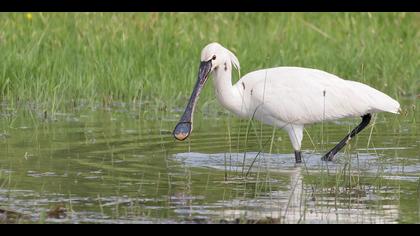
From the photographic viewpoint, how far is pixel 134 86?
12.7 metres

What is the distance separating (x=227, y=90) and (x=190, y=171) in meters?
1.34

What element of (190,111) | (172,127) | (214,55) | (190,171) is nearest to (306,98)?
(214,55)

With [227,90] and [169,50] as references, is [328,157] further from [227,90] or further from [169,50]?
[169,50]

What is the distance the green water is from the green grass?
A: 36 centimetres

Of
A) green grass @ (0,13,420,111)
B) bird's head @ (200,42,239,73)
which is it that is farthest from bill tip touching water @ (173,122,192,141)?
green grass @ (0,13,420,111)

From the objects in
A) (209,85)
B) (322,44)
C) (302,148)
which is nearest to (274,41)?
(322,44)

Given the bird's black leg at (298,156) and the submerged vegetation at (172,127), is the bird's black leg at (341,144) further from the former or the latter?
the bird's black leg at (298,156)

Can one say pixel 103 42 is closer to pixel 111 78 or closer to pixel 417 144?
pixel 111 78

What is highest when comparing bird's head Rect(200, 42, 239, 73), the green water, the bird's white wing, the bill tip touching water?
bird's head Rect(200, 42, 239, 73)

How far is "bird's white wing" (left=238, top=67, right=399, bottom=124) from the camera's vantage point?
9.95m

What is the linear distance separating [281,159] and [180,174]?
4.65 ft

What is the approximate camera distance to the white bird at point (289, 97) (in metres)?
9.95

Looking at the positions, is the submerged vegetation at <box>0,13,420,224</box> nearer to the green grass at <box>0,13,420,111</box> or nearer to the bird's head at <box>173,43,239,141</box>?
the green grass at <box>0,13,420,111</box>

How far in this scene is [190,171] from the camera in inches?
354
